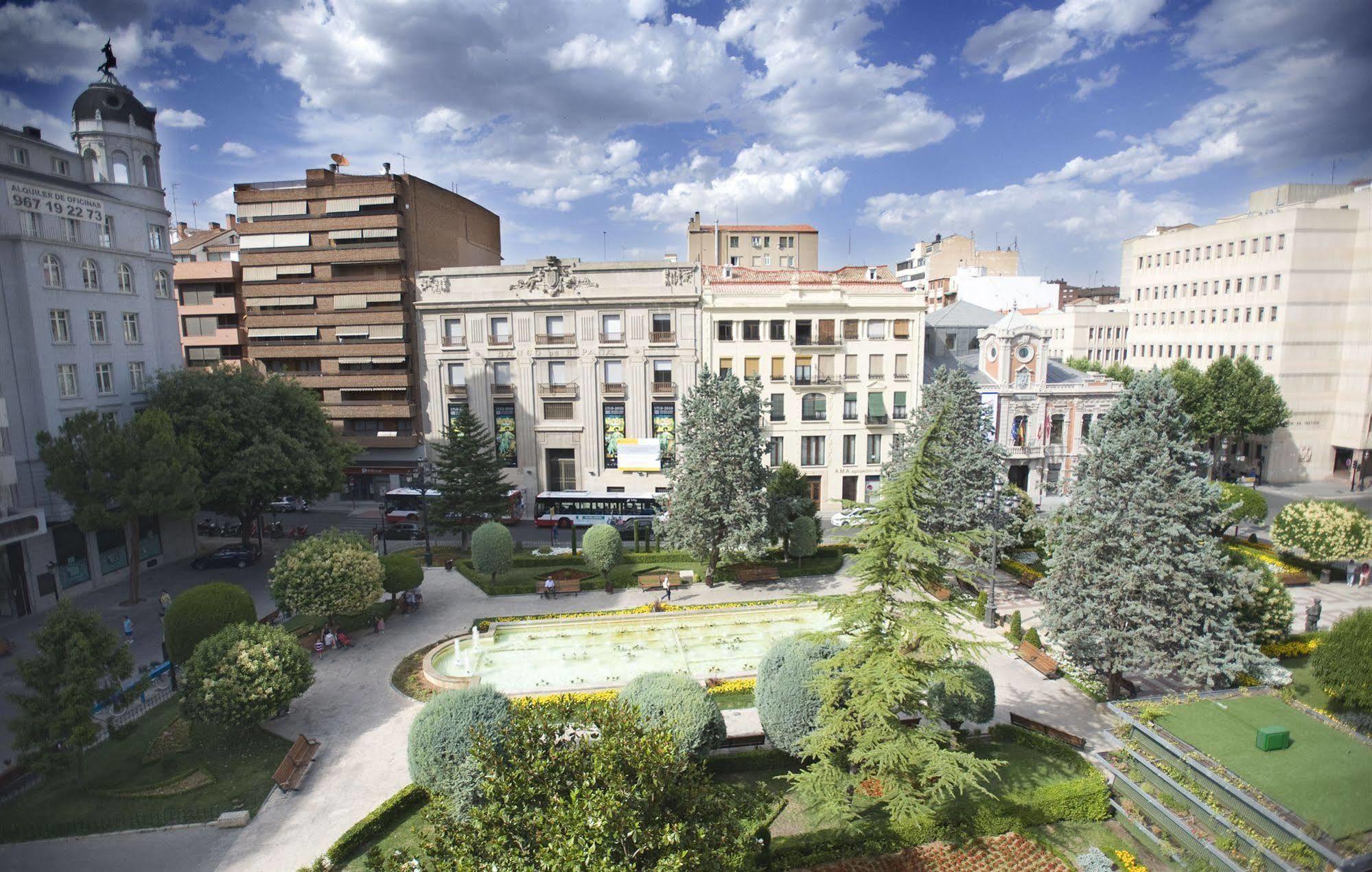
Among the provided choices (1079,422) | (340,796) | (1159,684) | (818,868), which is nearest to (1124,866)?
(818,868)

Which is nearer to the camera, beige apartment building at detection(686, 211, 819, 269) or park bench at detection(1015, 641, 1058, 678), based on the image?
park bench at detection(1015, 641, 1058, 678)

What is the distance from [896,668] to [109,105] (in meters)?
42.0

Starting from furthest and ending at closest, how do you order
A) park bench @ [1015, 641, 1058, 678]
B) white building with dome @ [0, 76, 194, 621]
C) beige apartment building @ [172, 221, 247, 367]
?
beige apartment building @ [172, 221, 247, 367] → white building with dome @ [0, 76, 194, 621] → park bench @ [1015, 641, 1058, 678]

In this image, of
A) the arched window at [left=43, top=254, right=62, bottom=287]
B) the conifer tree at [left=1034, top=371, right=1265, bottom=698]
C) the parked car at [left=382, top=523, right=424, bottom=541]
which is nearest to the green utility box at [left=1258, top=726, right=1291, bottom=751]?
the conifer tree at [left=1034, top=371, right=1265, bottom=698]

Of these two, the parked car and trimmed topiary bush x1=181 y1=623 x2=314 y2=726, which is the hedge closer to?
trimmed topiary bush x1=181 y1=623 x2=314 y2=726

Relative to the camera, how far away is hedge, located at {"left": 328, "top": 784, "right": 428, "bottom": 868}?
15.2m

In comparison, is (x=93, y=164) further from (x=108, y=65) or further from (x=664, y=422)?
(x=664, y=422)

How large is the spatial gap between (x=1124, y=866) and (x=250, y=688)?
847 inches

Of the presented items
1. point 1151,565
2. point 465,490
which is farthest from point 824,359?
point 1151,565

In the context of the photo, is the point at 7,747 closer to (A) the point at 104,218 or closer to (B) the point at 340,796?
(B) the point at 340,796

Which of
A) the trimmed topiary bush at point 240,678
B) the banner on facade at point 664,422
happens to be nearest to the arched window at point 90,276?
the trimmed topiary bush at point 240,678

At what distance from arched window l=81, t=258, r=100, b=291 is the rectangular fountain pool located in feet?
80.0

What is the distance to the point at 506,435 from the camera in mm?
45906

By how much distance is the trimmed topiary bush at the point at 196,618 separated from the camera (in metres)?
22.1
